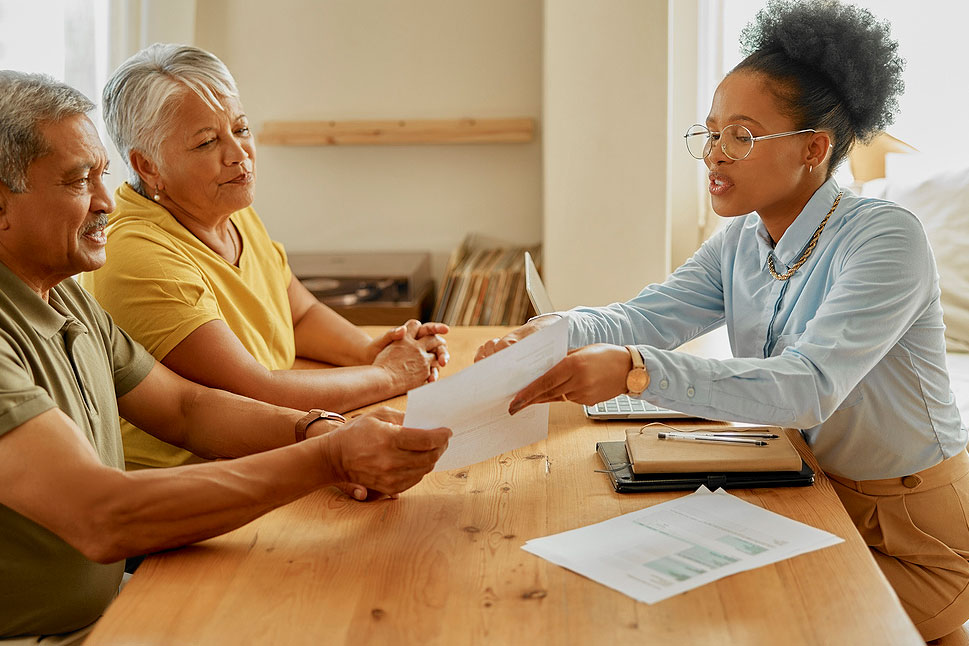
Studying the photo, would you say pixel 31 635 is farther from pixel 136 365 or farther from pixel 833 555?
pixel 833 555

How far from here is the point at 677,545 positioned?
115 centimetres

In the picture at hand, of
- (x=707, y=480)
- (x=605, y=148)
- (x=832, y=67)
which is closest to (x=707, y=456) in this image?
(x=707, y=480)

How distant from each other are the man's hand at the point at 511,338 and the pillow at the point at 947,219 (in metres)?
1.64

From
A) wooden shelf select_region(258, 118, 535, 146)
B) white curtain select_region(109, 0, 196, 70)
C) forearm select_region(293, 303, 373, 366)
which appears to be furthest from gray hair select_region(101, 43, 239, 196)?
wooden shelf select_region(258, 118, 535, 146)

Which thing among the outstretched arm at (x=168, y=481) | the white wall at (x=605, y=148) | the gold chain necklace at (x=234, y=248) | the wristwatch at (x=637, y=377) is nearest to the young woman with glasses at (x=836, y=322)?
the wristwatch at (x=637, y=377)

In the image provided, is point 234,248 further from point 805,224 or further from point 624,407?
point 805,224

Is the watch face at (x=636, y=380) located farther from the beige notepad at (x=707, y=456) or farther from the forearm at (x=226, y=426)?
the forearm at (x=226, y=426)

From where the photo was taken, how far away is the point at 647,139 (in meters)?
3.25

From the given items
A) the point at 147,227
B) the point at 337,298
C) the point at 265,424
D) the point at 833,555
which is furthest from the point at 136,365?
the point at 337,298

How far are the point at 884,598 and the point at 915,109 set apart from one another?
111 inches

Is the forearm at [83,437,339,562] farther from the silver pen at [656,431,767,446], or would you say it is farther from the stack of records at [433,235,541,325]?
the stack of records at [433,235,541,325]

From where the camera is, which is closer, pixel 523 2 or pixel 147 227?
pixel 147 227

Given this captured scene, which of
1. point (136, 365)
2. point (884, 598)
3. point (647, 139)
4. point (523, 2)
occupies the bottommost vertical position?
point (884, 598)

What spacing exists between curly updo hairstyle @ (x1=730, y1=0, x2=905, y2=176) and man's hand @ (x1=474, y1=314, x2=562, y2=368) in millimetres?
538
